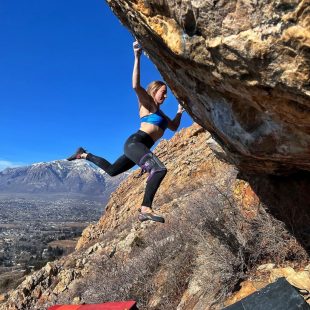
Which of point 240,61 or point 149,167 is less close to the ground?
point 149,167

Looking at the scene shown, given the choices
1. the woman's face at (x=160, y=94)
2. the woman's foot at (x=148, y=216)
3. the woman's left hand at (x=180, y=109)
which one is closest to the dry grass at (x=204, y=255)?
the woman's foot at (x=148, y=216)

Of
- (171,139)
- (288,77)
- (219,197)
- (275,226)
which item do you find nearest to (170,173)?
(171,139)

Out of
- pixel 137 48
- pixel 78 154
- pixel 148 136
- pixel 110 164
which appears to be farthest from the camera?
pixel 78 154

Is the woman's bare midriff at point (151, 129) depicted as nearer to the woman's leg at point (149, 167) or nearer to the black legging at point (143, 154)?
the black legging at point (143, 154)

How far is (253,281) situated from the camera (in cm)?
684

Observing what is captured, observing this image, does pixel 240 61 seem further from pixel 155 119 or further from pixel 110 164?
pixel 110 164

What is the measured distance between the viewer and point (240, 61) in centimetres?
378

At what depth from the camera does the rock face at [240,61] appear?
11.2ft

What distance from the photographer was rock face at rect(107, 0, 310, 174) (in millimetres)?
3424

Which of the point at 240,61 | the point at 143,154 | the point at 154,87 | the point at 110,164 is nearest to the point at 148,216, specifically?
the point at 143,154

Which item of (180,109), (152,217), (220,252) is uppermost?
(180,109)

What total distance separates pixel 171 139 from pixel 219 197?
19.8 metres

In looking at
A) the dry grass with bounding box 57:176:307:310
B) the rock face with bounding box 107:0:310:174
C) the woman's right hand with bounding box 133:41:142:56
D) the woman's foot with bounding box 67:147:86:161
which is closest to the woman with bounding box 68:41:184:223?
the woman's right hand with bounding box 133:41:142:56

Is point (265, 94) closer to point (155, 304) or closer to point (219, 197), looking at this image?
point (219, 197)
